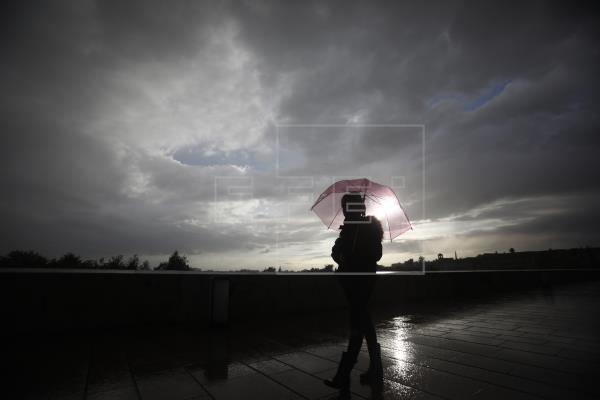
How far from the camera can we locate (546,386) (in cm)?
298

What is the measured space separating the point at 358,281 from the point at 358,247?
385mm

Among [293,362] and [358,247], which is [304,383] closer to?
[293,362]

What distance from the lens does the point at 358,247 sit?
320cm

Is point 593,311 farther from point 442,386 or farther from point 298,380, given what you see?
point 298,380

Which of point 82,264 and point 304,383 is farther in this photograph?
point 82,264

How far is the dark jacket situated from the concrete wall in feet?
12.8

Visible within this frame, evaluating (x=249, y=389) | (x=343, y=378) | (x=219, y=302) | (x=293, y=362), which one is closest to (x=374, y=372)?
(x=343, y=378)

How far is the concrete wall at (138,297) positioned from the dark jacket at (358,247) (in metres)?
3.89

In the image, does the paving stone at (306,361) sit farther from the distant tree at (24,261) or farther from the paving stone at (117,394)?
the distant tree at (24,261)

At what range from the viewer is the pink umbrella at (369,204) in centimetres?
420

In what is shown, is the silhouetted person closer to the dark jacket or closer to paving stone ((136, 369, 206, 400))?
the dark jacket

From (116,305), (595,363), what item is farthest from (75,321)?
(595,363)

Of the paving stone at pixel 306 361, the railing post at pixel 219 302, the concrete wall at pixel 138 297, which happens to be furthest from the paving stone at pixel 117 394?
the concrete wall at pixel 138 297

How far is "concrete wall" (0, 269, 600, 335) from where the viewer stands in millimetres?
4898
